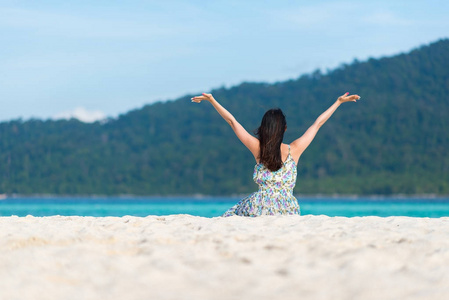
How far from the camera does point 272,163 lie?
6.85m

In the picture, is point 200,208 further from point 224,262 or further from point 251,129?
point 224,262

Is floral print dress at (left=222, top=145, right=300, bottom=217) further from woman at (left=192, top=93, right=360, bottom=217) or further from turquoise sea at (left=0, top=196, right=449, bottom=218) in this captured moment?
turquoise sea at (left=0, top=196, right=449, bottom=218)

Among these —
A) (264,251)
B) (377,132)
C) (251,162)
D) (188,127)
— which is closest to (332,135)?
(377,132)

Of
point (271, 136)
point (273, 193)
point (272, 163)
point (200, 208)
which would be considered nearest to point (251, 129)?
point (200, 208)

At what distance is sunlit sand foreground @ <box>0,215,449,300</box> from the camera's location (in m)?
3.68

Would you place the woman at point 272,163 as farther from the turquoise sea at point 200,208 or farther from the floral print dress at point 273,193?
the turquoise sea at point 200,208

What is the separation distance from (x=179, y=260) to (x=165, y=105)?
9436cm

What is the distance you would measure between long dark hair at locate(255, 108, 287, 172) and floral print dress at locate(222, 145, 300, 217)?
14 cm

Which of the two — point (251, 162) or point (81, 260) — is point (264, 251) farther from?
point (251, 162)

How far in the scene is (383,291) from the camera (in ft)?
12.0

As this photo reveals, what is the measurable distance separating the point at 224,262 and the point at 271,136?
8.88 ft

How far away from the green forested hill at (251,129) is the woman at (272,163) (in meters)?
70.1

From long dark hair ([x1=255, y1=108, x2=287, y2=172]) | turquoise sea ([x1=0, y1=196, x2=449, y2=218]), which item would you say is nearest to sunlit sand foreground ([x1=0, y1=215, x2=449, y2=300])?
long dark hair ([x1=255, y1=108, x2=287, y2=172])

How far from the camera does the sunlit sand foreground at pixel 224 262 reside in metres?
3.68
